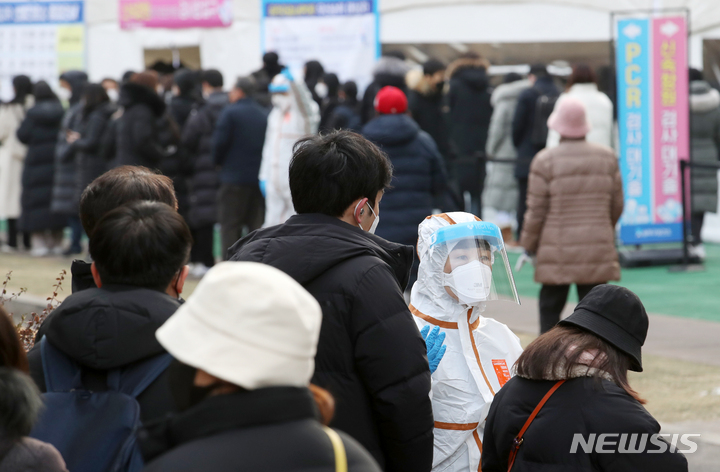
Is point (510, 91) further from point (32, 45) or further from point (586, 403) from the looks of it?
point (586, 403)

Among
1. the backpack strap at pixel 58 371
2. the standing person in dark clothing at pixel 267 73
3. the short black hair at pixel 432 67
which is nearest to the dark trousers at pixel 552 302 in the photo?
the short black hair at pixel 432 67

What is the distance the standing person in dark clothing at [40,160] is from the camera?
1195cm

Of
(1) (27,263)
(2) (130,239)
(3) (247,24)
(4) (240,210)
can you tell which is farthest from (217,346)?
(3) (247,24)

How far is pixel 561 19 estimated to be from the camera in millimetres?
13211

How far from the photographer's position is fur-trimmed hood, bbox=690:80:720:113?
11.5 m

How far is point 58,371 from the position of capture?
2.27 meters

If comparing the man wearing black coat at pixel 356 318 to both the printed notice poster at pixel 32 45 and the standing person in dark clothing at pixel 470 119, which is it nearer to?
the standing person in dark clothing at pixel 470 119

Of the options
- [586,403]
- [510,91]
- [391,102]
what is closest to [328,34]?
[510,91]

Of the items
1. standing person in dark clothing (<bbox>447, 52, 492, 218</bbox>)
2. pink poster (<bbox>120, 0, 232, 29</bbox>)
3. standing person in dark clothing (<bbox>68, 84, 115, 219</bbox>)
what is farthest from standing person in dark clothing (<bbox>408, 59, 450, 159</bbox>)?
pink poster (<bbox>120, 0, 232, 29</bbox>)

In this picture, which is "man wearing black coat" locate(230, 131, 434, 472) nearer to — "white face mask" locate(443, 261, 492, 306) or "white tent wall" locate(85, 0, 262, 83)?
"white face mask" locate(443, 261, 492, 306)

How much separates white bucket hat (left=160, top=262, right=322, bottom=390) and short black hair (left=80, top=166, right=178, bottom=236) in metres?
1.39

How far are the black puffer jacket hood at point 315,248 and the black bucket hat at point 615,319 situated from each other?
0.54 metres

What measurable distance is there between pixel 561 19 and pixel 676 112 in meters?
3.41

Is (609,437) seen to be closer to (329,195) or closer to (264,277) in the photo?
(329,195)
